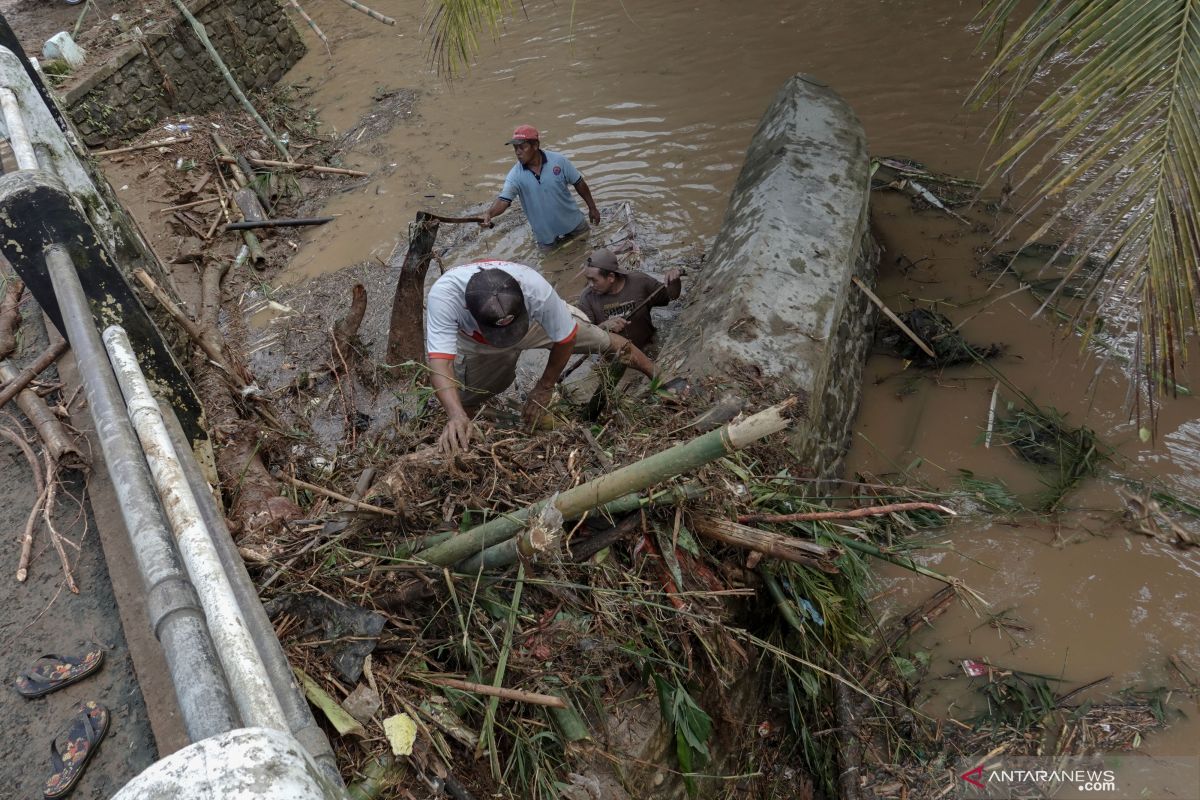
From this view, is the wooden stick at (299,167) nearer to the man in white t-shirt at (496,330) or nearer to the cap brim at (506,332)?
the man in white t-shirt at (496,330)

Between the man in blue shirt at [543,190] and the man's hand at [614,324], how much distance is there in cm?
160

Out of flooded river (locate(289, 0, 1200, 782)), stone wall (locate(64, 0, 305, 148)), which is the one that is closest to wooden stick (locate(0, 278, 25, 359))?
flooded river (locate(289, 0, 1200, 782))

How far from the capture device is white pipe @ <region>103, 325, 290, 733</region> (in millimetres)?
1437

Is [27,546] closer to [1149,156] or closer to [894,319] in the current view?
[1149,156]

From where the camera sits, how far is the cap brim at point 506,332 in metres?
4.21

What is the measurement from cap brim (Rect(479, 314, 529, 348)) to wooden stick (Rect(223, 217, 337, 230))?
4.54 meters

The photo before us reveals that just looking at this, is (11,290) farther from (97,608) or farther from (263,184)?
(263,184)

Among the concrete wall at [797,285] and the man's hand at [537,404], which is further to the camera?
the concrete wall at [797,285]

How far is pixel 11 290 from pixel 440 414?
8.19 feet

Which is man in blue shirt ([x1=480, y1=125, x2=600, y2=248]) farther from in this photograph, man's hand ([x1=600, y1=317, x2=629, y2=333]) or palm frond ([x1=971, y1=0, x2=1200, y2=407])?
palm frond ([x1=971, y1=0, x2=1200, y2=407])

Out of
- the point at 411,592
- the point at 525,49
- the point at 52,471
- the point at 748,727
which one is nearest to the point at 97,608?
the point at 52,471

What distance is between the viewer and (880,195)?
7062 millimetres

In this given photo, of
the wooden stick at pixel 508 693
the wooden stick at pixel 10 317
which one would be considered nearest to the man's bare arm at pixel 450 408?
A: the wooden stick at pixel 508 693

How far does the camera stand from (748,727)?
325 cm
